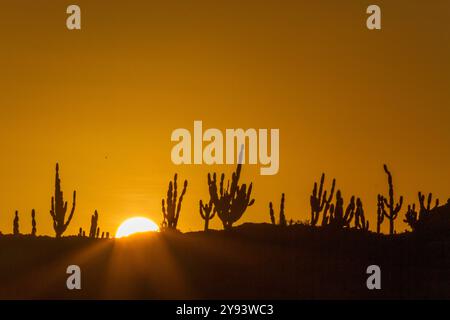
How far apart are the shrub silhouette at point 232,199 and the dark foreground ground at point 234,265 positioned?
24.4 inches

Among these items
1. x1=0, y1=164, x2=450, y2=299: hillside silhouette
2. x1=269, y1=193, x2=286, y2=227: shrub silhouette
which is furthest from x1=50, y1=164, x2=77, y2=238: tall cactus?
x1=269, y1=193, x2=286, y2=227: shrub silhouette

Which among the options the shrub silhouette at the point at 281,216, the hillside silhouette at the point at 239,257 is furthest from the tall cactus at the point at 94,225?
the shrub silhouette at the point at 281,216

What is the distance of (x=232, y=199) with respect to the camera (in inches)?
1339

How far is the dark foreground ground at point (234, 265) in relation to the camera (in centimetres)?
2791

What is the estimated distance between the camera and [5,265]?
32.7m

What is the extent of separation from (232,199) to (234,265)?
4.48 meters

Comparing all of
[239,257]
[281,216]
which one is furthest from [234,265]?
[281,216]

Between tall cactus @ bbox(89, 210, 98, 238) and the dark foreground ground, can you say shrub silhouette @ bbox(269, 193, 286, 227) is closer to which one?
the dark foreground ground

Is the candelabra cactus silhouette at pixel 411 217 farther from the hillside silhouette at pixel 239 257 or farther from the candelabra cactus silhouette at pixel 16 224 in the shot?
the candelabra cactus silhouette at pixel 16 224

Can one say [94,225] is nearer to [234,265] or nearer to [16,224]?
[16,224]

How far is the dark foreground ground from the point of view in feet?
91.6
